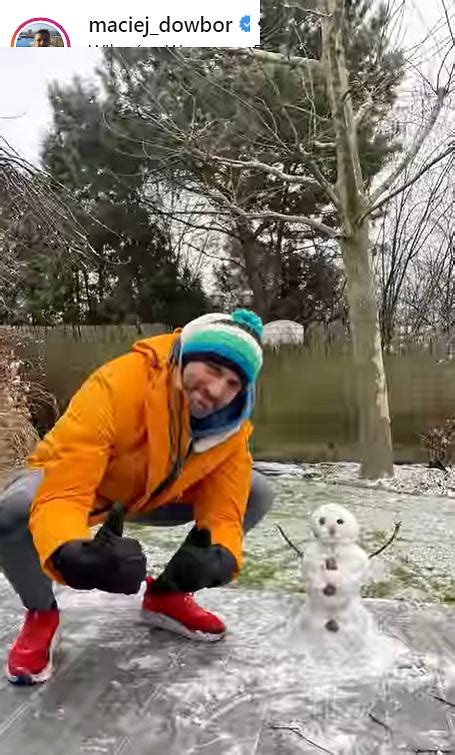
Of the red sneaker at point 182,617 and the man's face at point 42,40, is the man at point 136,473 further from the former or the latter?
the man's face at point 42,40

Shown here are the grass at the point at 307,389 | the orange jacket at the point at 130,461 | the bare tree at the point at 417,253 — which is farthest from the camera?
the bare tree at the point at 417,253

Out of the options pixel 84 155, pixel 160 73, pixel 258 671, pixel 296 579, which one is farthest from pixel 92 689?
pixel 160 73

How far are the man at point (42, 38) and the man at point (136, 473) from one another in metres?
1.88

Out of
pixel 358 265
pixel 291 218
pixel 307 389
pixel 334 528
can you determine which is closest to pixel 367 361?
pixel 307 389

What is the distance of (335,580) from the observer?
1.30 meters

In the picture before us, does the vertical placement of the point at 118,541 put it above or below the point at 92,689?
above

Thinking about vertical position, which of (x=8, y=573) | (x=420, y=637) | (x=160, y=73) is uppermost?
(x=160, y=73)

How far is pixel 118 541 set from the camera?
1.06 m

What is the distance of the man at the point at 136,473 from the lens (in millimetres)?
1082

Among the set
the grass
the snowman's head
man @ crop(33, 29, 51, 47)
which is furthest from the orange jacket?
the grass

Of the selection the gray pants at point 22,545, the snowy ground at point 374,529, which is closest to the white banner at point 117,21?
the snowy ground at point 374,529

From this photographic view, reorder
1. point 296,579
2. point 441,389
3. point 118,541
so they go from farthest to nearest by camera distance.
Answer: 1. point 441,389
2. point 296,579
3. point 118,541

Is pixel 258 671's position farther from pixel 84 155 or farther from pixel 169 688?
pixel 84 155

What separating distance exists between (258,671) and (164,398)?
1.41 feet
